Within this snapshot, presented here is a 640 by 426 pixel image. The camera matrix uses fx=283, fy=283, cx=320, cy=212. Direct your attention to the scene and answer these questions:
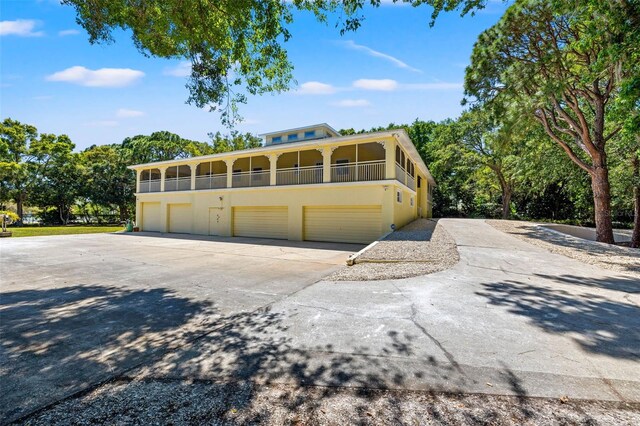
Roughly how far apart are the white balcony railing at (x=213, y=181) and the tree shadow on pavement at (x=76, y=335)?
13941 millimetres

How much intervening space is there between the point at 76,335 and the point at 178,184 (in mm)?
19322

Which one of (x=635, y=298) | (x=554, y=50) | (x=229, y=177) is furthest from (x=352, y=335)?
(x=229, y=177)

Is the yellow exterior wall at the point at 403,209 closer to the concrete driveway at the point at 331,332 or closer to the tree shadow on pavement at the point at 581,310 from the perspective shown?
the concrete driveway at the point at 331,332

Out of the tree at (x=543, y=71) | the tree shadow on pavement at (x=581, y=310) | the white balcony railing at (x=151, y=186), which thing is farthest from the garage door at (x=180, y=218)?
the tree shadow on pavement at (x=581, y=310)

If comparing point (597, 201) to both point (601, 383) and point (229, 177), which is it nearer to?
point (601, 383)

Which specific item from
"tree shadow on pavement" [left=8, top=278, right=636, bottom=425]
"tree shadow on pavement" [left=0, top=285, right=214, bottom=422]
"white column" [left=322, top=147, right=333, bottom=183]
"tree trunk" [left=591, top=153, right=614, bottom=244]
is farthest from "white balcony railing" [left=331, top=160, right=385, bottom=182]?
"tree shadow on pavement" [left=8, top=278, right=636, bottom=425]

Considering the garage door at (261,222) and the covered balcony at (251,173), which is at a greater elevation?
the covered balcony at (251,173)

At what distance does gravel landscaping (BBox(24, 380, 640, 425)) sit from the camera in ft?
6.63

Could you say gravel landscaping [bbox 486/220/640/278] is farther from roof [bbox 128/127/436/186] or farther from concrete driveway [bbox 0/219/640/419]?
roof [bbox 128/127/436/186]

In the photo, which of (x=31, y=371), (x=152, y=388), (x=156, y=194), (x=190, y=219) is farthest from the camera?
(x=156, y=194)

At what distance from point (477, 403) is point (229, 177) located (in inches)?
696

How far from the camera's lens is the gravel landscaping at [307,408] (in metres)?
2.02

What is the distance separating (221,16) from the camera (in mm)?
6707

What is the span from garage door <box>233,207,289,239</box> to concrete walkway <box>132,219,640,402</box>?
35.4 ft
